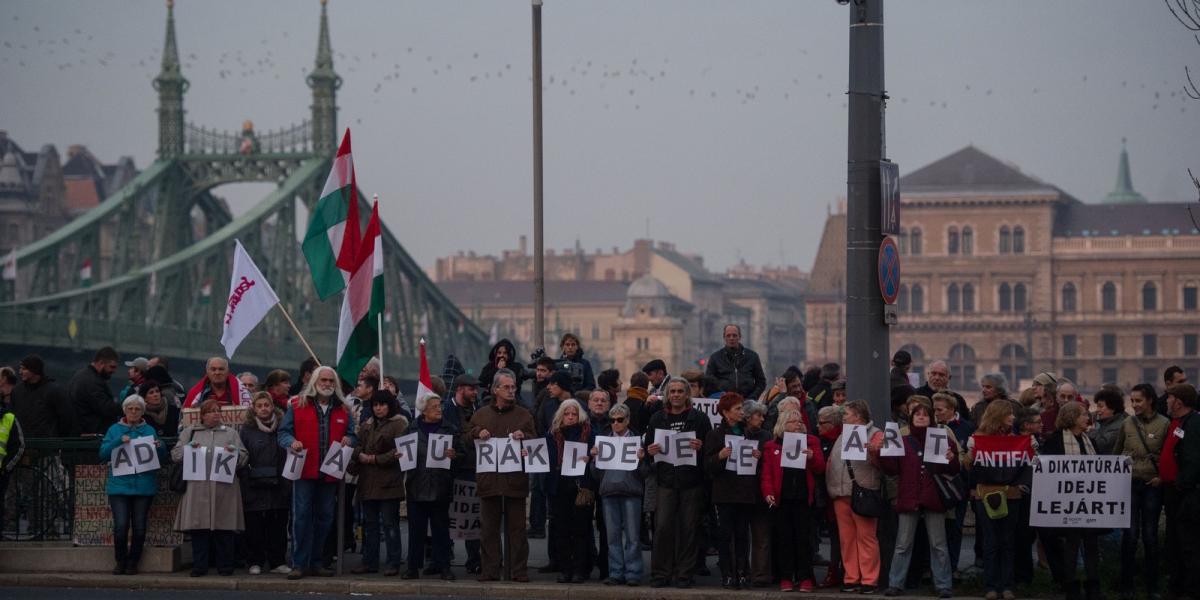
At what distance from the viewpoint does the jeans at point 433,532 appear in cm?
1667

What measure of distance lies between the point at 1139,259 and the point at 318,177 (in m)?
73.2

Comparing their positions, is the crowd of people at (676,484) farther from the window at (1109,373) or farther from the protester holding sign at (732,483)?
the window at (1109,373)

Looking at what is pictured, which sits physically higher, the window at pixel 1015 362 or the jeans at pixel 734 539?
the window at pixel 1015 362

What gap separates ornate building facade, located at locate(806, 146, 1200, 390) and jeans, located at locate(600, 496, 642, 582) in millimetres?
123281

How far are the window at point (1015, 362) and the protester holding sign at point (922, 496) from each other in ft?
416

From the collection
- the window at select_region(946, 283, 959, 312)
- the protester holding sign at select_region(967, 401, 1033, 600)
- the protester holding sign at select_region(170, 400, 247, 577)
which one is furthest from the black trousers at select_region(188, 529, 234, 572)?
the window at select_region(946, 283, 959, 312)

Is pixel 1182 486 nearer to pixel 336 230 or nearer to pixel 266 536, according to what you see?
pixel 266 536

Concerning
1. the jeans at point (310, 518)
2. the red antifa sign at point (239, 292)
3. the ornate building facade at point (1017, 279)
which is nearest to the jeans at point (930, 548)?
the jeans at point (310, 518)

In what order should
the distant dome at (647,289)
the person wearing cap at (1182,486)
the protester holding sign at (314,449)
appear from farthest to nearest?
the distant dome at (647,289), the protester holding sign at (314,449), the person wearing cap at (1182,486)

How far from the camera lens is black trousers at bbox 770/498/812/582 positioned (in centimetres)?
1602

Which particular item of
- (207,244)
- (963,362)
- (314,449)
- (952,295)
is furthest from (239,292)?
(952,295)

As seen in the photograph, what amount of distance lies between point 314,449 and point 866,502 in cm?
436

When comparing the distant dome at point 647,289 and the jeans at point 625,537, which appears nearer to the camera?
the jeans at point 625,537

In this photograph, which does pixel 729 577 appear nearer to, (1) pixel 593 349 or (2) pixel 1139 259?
(2) pixel 1139 259
